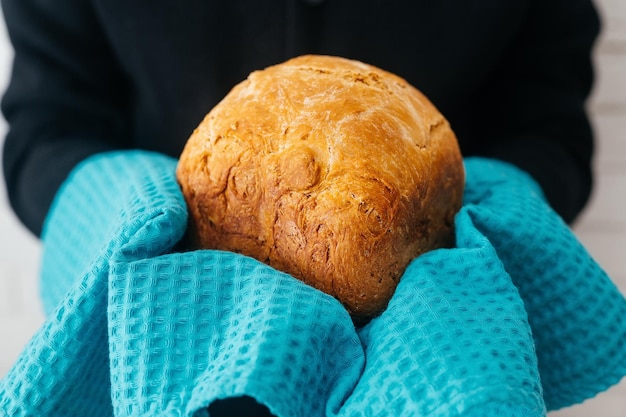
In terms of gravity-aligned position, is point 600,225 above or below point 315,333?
below

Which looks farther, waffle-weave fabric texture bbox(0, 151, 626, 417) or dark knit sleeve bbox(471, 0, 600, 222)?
dark knit sleeve bbox(471, 0, 600, 222)

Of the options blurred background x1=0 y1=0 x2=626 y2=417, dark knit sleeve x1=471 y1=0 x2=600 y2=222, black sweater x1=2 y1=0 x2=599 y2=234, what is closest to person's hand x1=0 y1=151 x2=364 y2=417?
black sweater x1=2 y1=0 x2=599 y2=234

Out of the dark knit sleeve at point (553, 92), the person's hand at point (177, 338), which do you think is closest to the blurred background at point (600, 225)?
the dark knit sleeve at point (553, 92)

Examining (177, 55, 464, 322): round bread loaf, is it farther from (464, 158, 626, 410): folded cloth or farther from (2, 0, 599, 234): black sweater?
(2, 0, 599, 234): black sweater

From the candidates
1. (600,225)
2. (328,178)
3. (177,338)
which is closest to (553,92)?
(600,225)

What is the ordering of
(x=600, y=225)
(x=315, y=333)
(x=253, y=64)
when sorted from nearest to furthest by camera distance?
(x=315, y=333) < (x=253, y=64) < (x=600, y=225)

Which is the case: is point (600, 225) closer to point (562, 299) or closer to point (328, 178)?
point (562, 299)

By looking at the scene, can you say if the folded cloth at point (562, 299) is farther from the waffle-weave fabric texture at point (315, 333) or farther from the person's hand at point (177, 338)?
the person's hand at point (177, 338)
